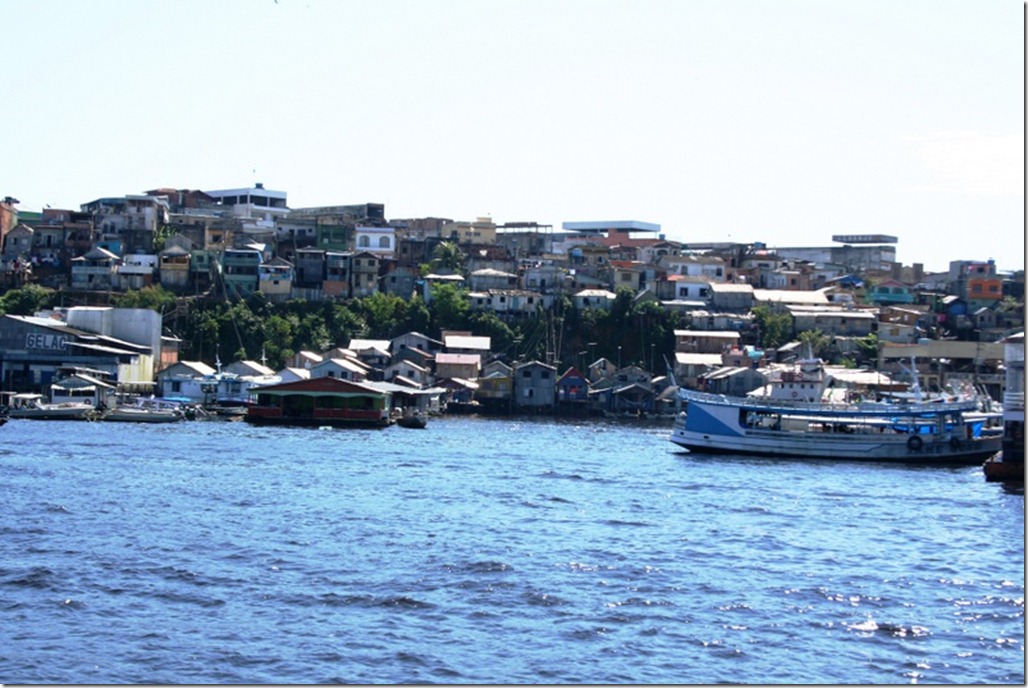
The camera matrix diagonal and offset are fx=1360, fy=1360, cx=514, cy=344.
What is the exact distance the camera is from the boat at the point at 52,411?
57.1 metres

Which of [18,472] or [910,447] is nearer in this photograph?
[18,472]

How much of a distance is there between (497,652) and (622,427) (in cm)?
4620

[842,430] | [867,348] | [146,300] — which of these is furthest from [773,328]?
[146,300]

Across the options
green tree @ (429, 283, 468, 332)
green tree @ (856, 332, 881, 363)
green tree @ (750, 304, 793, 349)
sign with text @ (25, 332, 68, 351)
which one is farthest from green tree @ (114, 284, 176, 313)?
green tree @ (856, 332, 881, 363)

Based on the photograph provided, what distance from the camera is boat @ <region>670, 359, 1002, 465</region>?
4859 centimetres

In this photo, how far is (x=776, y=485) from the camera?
39.8 m

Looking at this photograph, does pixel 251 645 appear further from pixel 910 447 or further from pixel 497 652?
pixel 910 447

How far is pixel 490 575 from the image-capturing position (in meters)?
23.6

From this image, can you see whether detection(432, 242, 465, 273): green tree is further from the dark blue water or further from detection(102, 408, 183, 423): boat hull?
the dark blue water

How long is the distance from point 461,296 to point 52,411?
1109 inches

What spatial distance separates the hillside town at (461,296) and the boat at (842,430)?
13.4 metres

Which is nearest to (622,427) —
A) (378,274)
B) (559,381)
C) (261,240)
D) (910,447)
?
(559,381)

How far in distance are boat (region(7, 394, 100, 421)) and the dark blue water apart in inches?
638

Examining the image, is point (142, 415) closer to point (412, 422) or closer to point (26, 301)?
point (412, 422)
